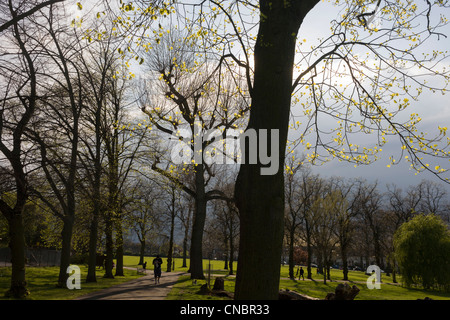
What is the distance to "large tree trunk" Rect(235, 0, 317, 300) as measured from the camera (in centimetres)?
432

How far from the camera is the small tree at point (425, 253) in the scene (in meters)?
31.5

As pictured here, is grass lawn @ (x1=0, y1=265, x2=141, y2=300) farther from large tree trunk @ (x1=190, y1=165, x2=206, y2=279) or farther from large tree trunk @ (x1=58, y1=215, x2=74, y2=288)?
large tree trunk @ (x1=190, y1=165, x2=206, y2=279)

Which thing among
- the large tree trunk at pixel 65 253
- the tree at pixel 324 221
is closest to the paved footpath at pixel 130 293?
the large tree trunk at pixel 65 253

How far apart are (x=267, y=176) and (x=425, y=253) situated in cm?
3432

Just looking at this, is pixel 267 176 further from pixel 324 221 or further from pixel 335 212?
pixel 335 212

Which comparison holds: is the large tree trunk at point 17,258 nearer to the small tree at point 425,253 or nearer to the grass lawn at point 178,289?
the grass lawn at point 178,289

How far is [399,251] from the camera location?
3359 centimetres

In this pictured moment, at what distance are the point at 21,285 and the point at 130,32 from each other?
32.9ft

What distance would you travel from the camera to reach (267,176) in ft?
14.9

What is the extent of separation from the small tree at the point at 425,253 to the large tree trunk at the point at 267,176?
111ft

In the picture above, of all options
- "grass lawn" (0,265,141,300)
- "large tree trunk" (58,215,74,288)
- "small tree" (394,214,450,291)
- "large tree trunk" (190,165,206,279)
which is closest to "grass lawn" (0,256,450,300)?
"grass lawn" (0,265,141,300)
